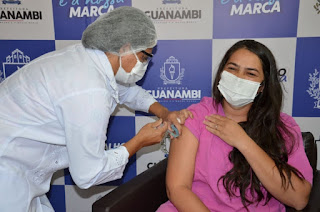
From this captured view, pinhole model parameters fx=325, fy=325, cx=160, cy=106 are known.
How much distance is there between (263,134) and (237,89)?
0.28 meters

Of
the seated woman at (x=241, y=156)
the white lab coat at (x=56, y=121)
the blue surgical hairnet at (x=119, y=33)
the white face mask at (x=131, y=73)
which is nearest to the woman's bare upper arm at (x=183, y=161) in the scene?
the seated woman at (x=241, y=156)

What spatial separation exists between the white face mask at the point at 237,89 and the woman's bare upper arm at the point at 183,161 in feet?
0.87

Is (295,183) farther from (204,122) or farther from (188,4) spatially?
(188,4)

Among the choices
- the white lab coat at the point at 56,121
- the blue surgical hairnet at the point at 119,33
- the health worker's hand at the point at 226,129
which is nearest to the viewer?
the white lab coat at the point at 56,121

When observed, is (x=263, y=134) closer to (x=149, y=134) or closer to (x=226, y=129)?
(x=226, y=129)

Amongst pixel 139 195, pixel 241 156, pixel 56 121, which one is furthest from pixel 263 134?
pixel 56 121

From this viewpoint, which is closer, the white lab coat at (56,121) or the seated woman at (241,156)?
the white lab coat at (56,121)

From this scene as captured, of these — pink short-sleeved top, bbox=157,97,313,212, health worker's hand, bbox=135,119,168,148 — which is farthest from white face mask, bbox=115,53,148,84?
pink short-sleeved top, bbox=157,97,313,212

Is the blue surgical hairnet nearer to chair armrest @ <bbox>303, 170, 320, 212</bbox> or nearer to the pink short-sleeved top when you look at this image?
the pink short-sleeved top

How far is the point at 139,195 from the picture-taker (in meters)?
1.60

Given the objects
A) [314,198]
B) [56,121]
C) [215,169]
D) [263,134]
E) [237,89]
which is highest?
[237,89]

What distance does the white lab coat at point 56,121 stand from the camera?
1.29m

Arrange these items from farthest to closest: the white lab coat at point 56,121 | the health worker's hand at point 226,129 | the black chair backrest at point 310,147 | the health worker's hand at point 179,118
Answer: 1. the black chair backrest at point 310,147
2. the health worker's hand at point 179,118
3. the health worker's hand at point 226,129
4. the white lab coat at point 56,121

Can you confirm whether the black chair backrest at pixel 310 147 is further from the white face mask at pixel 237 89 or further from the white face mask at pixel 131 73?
the white face mask at pixel 131 73
